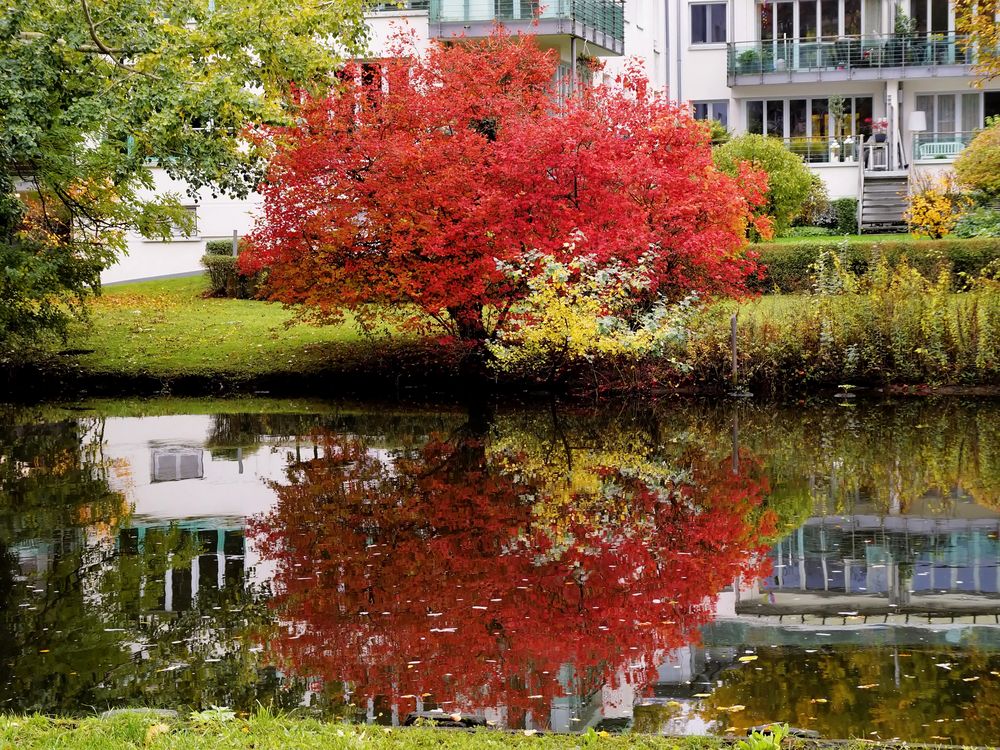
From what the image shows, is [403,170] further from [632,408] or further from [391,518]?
[391,518]

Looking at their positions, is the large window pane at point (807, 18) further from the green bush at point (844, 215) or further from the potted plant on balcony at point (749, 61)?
the green bush at point (844, 215)

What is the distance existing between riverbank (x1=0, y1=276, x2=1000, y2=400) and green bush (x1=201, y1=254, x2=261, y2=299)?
3.12 metres

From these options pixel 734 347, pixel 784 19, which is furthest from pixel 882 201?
pixel 734 347

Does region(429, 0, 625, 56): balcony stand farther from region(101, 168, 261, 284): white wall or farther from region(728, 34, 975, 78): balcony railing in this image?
region(728, 34, 975, 78): balcony railing

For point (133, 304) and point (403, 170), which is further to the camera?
point (133, 304)

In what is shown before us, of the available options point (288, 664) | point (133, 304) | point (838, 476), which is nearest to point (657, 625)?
point (288, 664)

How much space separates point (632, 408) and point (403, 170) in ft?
17.3

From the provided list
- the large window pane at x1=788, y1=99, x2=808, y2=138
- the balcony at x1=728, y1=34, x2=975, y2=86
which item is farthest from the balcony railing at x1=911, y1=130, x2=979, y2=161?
the large window pane at x1=788, y1=99, x2=808, y2=138

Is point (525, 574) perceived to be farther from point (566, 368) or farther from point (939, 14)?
point (939, 14)

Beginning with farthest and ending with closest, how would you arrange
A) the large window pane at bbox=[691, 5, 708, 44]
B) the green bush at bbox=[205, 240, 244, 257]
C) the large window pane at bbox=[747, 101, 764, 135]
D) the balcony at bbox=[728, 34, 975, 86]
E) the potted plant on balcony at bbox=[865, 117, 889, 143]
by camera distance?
the large window pane at bbox=[691, 5, 708, 44], the large window pane at bbox=[747, 101, 764, 135], the balcony at bbox=[728, 34, 975, 86], the potted plant on balcony at bbox=[865, 117, 889, 143], the green bush at bbox=[205, 240, 244, 257]

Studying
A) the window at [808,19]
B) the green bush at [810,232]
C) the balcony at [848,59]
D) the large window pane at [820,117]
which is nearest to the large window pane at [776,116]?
the large window pane at [820,117]

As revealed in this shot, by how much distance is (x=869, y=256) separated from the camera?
3014cm

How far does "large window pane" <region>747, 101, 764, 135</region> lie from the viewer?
4712cm

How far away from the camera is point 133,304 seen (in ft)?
103
